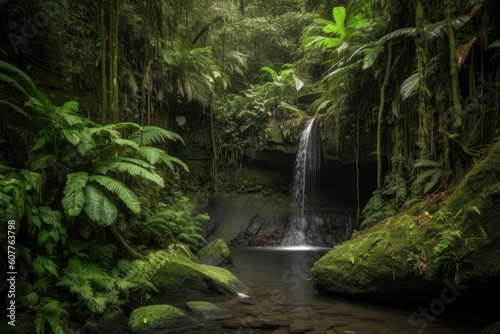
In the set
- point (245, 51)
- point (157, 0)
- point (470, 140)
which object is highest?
point (245, 51)

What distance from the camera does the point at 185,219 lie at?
24.8 ft

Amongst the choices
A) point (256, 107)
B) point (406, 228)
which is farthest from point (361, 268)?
point (256, 107)

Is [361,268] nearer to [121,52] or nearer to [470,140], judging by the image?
[470,140]

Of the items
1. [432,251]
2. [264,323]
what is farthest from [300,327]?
[432,251]

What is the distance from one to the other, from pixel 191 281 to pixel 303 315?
1821 millimetres

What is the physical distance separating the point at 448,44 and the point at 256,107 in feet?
25.1

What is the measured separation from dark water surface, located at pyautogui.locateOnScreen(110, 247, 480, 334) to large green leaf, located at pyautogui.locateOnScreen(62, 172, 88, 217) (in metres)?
1.75

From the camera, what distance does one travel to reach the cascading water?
425 inches

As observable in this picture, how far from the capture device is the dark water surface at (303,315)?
3773 mm

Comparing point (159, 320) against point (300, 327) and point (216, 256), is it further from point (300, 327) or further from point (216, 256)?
point (216, 256)

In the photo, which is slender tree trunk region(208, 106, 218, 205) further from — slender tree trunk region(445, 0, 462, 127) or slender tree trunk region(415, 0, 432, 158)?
slender tree trunk region(445, 0, 462, 127)

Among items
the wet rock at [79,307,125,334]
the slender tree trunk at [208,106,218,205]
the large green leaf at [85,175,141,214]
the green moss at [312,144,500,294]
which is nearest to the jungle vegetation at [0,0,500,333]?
the large green leaf at [85,175,141,214]

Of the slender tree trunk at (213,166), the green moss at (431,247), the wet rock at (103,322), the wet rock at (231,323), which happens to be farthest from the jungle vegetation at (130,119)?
the slender tree trunk at (213,166)

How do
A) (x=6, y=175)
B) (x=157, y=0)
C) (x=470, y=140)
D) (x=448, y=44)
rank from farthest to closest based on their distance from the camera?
(x=157, y=0) < (x=448, y=44) < (x=470, y=140) < (x=6, y=175)
